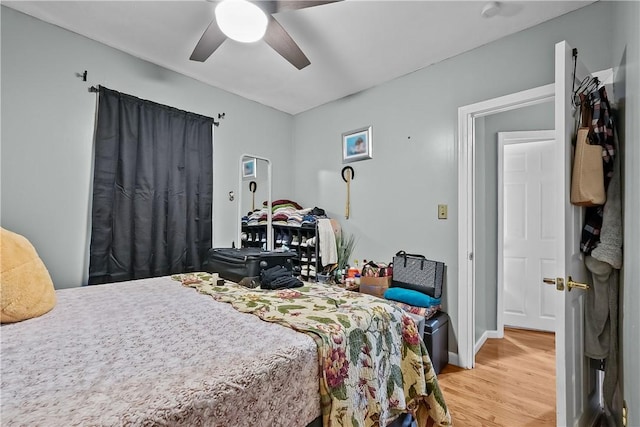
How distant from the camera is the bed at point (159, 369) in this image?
0.67 metres

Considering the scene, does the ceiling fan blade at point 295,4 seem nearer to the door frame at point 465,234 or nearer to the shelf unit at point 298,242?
the door frame at point 465,234

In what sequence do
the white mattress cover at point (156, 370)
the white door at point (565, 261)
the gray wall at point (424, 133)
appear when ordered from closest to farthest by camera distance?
the white mattress cover at point (156, 370) < the white door at point (565, 261) < the gray wall at point (424, 133)

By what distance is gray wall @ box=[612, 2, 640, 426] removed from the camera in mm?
1067

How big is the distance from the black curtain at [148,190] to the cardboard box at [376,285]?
58.9 inches

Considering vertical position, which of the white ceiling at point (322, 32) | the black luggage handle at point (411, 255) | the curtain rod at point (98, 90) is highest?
the white ceiling at point (322, 32)

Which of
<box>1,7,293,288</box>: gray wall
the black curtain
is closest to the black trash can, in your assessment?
the black curtain

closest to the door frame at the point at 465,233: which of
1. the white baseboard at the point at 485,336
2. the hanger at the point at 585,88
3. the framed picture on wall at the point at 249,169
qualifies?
the white baseboard at the point at 485,336

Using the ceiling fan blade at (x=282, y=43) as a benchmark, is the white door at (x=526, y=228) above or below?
below

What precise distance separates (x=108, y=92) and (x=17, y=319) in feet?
5.64

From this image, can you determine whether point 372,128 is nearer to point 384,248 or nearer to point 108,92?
point 384,248

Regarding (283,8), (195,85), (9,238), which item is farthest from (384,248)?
(9,238)

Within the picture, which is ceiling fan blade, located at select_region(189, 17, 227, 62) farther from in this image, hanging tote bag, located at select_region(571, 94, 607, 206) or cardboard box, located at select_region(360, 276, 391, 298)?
cardboard box, located at select_region(360, 276, 391, 298)

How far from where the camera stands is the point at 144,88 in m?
2.44

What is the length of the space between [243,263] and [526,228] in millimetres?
2976
